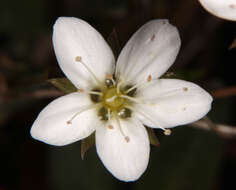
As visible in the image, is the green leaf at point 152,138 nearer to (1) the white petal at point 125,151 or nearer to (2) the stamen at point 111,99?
(1) the white petal at point 125,151

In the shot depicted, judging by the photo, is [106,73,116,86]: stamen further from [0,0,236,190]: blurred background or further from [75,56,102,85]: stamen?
[0,0,236,190]: blurred background

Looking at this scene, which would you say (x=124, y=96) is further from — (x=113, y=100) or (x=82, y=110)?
(x=82, y=110)

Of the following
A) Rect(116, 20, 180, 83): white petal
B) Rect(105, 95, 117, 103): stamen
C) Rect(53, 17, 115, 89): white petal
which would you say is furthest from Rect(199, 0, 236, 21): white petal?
Rect(105, 95, 117, 103): stamen

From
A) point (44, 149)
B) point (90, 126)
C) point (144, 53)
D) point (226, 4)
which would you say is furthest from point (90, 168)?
point (226, 4)

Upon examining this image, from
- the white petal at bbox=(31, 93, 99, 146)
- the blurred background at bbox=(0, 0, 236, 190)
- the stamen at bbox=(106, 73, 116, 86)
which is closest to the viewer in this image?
the white petal at bbox=(31, 93, 99, 146)

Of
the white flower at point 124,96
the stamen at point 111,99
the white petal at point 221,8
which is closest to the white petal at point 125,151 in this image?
the white flower at point 124,96

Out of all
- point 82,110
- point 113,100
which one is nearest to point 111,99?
point 113,100

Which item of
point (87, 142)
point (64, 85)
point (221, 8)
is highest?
point (221, 8)
